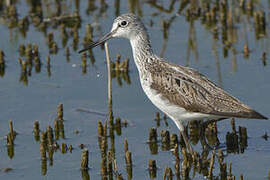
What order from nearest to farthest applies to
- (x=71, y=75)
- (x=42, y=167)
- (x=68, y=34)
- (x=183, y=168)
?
(x=183, y=168) < (x=42, y=167) < (x=71, y=75) < (x=68, y=34)

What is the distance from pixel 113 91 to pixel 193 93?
3.09 metres

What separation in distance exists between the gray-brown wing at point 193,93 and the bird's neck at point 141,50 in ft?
0.89

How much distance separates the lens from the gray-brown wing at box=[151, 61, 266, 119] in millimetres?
9688

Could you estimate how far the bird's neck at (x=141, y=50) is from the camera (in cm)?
1048

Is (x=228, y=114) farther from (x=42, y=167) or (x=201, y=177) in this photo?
(x=42, y=167)

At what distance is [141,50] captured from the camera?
10617 millimetres

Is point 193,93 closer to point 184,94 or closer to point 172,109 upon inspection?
point 184,94

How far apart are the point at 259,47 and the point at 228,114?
195 inches

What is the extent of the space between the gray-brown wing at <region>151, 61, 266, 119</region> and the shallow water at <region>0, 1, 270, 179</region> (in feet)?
3.12

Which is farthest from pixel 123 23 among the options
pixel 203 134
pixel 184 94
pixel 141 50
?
pixel 203 134

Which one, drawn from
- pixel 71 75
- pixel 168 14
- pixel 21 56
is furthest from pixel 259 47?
pixel 21 56

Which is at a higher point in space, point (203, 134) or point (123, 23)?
point (123, 23)

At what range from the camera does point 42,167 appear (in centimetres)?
1023

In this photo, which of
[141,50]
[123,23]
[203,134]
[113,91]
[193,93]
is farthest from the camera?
[113,91]
